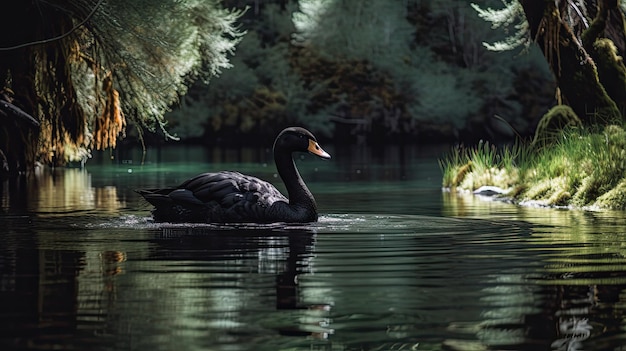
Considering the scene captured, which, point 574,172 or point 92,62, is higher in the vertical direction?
point 92,62

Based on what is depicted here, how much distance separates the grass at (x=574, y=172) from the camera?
69.4 ft

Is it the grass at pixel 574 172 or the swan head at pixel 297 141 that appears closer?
the swan head at pixel 297 141

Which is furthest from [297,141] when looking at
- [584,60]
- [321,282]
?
[584,60]

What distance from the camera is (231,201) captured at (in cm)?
1634

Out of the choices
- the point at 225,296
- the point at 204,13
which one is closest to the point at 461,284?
the point at 225,296

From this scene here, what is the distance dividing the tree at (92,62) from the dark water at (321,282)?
375cm

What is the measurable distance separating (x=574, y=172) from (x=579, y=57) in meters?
4.30

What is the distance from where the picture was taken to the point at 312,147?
58.0 feet

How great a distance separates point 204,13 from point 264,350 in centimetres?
3049

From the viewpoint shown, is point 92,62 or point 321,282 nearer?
point 321,282

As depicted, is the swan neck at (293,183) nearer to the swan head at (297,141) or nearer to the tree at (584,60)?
the swan head at (297,141)

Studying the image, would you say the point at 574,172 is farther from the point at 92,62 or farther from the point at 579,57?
the point at 92,62

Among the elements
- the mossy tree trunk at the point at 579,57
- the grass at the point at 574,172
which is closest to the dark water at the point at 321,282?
the grass at the point at 574,172

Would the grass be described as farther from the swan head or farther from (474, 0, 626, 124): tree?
the swan head
